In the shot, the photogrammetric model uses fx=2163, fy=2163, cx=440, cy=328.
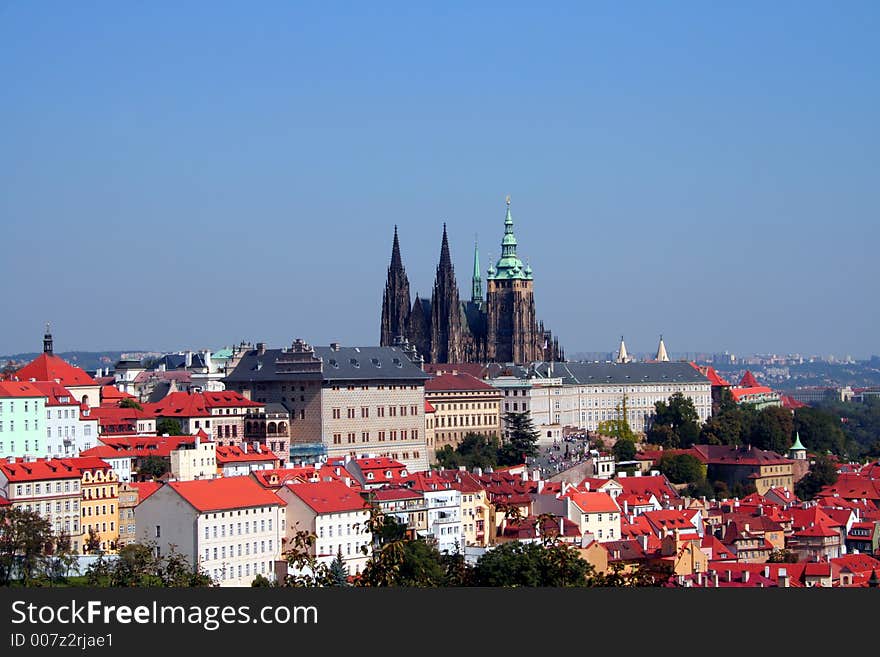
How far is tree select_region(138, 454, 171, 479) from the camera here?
85812 millimetres

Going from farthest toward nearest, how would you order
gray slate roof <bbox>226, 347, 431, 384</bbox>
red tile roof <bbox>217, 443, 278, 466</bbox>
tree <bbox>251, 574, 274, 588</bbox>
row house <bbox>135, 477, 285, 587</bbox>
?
gray slate roof <bbox>226, 347, 431, 384</bbox>, red tile roof <bbox>217, 443, 278, 466</bbox>, row house <bbox>135, 477, 285, 587</bbox>, tree <bbox>251, 574, 274, 588</bbox>

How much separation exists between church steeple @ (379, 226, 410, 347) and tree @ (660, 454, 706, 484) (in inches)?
1666

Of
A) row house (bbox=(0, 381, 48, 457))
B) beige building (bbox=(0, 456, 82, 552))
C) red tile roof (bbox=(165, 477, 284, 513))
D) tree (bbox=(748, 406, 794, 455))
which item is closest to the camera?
red tile roof (bbox=(165, 477, 284, 513))

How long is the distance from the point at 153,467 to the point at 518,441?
129 feet

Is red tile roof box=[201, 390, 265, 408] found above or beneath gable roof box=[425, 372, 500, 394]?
beneath

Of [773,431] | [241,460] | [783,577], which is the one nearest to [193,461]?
[241,460]

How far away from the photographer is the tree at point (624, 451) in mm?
119625

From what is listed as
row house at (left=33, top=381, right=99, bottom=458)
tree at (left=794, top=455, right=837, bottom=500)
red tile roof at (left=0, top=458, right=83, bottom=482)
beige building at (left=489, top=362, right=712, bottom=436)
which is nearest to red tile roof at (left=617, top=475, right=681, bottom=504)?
tree at (left=794, top=455, right=837, bottom=500)

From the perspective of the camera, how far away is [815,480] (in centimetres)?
11581

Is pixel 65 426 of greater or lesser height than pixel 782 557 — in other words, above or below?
above

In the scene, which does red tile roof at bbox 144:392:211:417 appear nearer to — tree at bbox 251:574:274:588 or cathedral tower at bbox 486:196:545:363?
tree at bbox 251:574:274:588

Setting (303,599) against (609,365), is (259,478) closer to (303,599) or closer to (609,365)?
(303,599)

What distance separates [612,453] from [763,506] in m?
27.3

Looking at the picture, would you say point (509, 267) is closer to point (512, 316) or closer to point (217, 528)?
point (512, 316)
